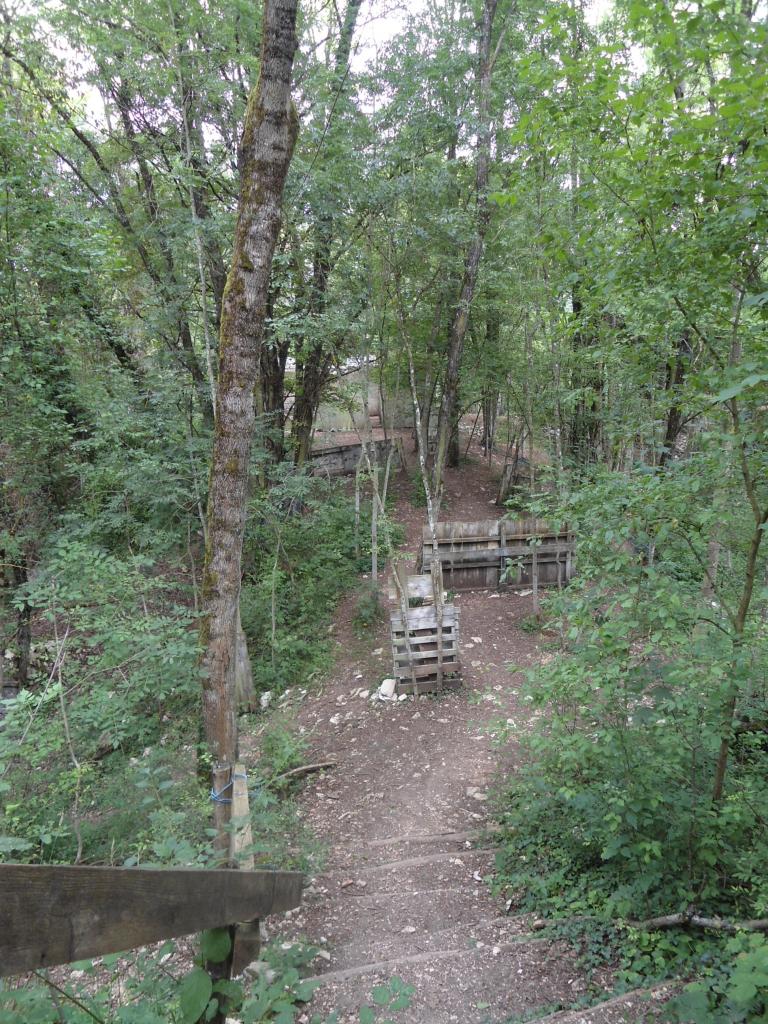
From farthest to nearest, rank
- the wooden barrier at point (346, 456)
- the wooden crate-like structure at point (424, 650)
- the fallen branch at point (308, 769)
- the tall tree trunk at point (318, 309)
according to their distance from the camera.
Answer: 1. the wooden barrier at point (346, 456)
2. the tall tree trunk at point (318, 309)
3. the wooden crate-like structure at point (424, 650)
4. the fallen branch at point (308, 769)

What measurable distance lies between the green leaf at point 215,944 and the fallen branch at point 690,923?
261 cm

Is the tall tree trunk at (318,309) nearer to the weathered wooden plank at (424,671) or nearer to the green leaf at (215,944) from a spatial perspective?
the weathered wooden plank at (424,671)

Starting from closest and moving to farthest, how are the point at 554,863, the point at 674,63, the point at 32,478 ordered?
1. the point at 674,63
2. the point at 554,863
3. the point at 32,478

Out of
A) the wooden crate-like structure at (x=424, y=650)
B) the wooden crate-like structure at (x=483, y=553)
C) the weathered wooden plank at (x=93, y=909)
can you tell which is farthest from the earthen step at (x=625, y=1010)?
the wooden crate-like structure at (x=483, y=553)

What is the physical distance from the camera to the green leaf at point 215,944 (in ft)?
5.57

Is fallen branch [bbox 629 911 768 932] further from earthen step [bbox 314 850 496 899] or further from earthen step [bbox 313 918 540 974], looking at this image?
earthen step [bbox 314 850 496 899]

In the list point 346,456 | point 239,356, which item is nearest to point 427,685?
point 239,356

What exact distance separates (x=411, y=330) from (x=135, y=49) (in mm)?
7971

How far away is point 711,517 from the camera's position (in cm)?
280

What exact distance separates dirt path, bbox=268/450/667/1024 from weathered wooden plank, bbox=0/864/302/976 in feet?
7.49

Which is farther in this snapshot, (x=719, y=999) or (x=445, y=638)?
(x=445, y=638)

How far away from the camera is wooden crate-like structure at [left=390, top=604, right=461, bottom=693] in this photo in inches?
310

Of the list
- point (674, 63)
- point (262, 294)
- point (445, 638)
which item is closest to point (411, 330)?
point (445, 638)

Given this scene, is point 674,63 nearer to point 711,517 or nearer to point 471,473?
point 711,517
